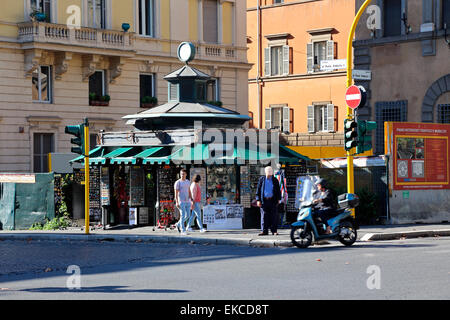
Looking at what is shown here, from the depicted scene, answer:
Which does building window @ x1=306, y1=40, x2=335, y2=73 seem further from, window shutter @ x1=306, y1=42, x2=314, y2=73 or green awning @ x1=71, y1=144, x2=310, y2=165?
green awning @ x1=71, y1=144, x2=310, y2=165

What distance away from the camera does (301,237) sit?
19156mm

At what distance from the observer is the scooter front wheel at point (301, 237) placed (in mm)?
19156

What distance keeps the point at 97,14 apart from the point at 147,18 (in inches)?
117

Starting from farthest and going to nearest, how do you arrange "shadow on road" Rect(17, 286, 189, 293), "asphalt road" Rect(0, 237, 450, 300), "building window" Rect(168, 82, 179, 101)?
1. "building window" Rect(168, 82, 179, 101)
2. "shadow on road" Rect(17, 286, 189, 293)
3. "asphalt road" Rect(0, 237, 450, 300)

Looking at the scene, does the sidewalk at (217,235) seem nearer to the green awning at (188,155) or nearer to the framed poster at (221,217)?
the framed poster at (221,217)

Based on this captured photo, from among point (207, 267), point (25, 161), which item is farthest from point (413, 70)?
point (207, 267)

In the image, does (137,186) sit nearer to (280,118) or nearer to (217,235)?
(217,235)

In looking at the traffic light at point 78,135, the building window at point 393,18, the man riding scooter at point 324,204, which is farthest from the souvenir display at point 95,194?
the building window at point 393,18

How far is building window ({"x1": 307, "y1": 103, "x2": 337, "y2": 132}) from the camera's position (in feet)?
159

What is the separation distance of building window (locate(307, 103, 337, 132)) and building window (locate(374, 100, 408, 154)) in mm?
12413

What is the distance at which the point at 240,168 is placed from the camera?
25.1m

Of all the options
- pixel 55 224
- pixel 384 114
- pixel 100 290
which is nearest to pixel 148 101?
pixel 384 114

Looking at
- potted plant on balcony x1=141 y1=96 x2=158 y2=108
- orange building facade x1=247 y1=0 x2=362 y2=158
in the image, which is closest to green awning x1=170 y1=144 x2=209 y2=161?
potted plant on balcony x1=141 y1=96 x2=158 y2=108

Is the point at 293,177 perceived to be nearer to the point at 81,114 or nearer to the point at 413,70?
the point at 413,70
